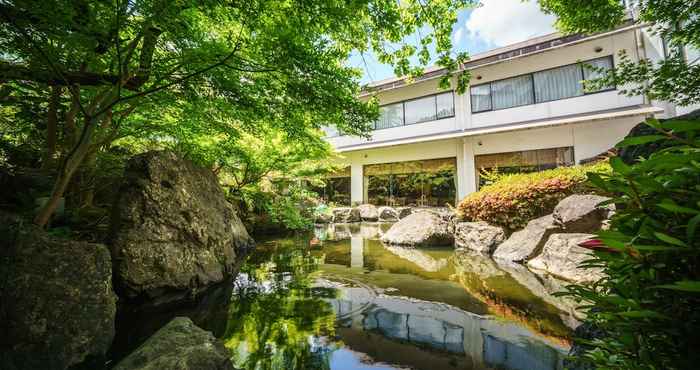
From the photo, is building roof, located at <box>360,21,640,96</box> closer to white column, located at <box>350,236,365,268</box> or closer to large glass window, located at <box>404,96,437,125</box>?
large glass window, located at <box>404,96,437,125</box>

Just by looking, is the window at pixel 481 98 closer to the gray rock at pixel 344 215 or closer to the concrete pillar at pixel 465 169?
the concrete pillar at pixel 465 169

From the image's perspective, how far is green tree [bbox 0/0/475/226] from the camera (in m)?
2.61

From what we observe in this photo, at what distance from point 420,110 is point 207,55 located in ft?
50.6

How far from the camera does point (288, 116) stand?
4.56 meters

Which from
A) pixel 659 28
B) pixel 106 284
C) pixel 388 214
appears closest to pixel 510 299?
pixel 106 284

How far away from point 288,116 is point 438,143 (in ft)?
44.4

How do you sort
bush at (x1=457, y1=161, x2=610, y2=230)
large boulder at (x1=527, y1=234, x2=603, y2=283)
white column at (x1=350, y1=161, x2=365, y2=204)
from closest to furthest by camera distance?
large boulder at (x1=527, y1=234, x2=603, y2=283), bush at (x1=457, y1=161, x2=610, y2=230), white column at (x1=350, y1=161, x2=365, y2=204)

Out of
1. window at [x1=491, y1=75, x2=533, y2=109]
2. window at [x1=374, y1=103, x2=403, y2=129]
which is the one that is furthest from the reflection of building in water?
window at [x1=374, y1=103, x2=403, y2=129]

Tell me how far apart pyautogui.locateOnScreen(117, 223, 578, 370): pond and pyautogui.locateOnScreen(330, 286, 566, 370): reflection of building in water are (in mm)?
11

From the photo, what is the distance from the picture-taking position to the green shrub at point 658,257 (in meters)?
0.70

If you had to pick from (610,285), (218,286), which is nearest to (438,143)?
(218,286)

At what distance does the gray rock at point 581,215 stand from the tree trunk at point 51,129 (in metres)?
9.72

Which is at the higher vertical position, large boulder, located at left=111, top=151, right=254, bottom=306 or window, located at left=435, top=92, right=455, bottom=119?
window, located at left=435, top=92, right=455, bottom=119

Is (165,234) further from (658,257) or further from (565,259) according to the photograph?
(565,259)
